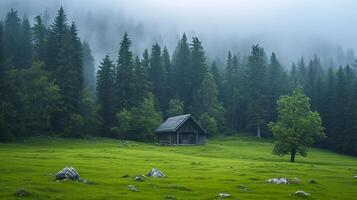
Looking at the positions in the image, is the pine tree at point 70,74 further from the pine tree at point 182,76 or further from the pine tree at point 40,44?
the pine tree at point 182,76

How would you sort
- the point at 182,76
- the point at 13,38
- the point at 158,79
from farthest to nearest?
the point at 182,76 → the point at 158,79 → the point at 13,38

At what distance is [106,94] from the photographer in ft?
335

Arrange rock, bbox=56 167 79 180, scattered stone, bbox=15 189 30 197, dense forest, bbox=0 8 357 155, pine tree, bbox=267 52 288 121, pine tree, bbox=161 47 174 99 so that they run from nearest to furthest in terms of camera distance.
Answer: scattered stone, bbox=15 189 30 197 < rock, bbox=56 167 79 180 < dense forest, bbox=0 8 357 155 < pine tree, bbox=267 52 288 121 < pine tree, bbox=161 47 174 99

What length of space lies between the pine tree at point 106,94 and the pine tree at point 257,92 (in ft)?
126

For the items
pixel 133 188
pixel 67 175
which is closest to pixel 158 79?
pixel 67 175

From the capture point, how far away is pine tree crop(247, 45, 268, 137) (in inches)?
4358

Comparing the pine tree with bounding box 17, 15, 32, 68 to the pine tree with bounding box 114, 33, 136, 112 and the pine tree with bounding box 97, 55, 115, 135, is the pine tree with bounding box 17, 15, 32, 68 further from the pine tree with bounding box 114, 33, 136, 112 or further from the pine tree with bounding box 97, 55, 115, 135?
the pine tree with bounding box 114, 33, 136, 112

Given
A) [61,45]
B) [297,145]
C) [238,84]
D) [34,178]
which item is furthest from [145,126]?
[34,178]

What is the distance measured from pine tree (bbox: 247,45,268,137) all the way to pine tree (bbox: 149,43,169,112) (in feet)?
80.0

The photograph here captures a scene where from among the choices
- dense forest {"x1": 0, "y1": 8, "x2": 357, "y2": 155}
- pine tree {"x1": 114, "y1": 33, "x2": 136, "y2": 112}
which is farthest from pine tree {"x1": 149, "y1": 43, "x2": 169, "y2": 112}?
pine tree {"x1": 114, "y1": 33, "x2": 136, "y2": 112}

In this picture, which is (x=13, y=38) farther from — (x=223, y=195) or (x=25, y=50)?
(x=223, y=195)

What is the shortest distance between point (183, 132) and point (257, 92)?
37.7 metres

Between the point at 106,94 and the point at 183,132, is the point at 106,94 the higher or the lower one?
the higher one

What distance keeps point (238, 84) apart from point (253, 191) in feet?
332
